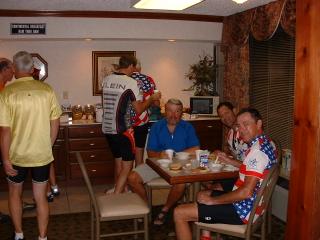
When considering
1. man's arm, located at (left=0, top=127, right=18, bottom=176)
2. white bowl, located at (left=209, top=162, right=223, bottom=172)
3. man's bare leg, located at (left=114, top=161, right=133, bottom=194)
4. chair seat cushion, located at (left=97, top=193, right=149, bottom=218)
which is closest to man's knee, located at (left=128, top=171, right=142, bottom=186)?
man's bare leg, located at (left=114, top=161, right=133, bottom=194)

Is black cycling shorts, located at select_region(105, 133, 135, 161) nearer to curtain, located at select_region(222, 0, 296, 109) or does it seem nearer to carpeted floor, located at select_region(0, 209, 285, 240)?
carpeted floor, located at select_region(0, 209, 285, 240)

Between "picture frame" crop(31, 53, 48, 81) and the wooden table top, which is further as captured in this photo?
"picture frame" crop(31, 53, 48, 81)

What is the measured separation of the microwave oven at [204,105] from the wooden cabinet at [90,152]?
4.52 feet

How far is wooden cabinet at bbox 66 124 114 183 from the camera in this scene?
4.82 metres

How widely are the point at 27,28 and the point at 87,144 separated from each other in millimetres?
1567

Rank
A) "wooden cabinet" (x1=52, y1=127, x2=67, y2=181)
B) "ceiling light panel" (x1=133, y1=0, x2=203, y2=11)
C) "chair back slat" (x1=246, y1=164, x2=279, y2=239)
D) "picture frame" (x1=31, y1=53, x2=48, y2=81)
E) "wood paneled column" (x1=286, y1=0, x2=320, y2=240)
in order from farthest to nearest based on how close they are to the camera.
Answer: "picture frame" (x1=31, y1=53, x2=48, y2=81) < "wooden cabinet" (x1=52, y1=127, x2=67, y2=181) < "ceiling light panel" (x1=133, y1=0, x2=203, y2=11) < "chair back slat" (x1=246, y1=164, x2=279, y2=239) < "wood paneled column" (x1=286, y1=0, x2=320, y2=240)

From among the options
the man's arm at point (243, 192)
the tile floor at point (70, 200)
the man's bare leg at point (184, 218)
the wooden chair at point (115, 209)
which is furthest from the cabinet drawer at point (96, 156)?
the man's arm at point (243, 192)

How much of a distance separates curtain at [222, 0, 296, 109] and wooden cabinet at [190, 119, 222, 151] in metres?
0.38

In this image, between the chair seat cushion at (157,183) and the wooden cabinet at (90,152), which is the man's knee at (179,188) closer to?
the chair seat cushion at (157,183)

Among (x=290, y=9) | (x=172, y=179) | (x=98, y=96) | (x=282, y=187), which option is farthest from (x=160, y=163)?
(x=98, y=96)

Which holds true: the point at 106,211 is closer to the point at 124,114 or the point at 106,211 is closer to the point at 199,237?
the point at 199,237

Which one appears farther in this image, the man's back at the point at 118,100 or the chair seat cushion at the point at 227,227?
the man's back at the point at 118,100

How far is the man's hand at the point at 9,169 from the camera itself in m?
2.99

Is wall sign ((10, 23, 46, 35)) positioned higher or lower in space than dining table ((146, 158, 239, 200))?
higher
